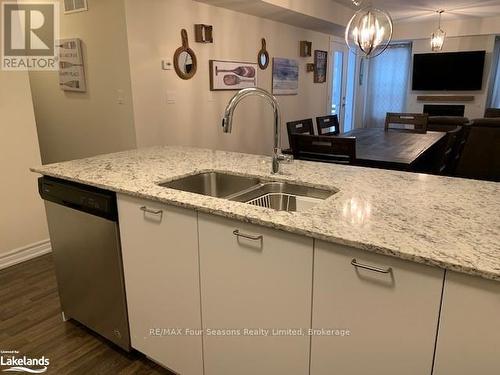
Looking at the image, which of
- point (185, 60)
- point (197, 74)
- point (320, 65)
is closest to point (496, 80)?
point (320, 65)

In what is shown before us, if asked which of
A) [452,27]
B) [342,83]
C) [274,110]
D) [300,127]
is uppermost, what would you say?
[452,27]

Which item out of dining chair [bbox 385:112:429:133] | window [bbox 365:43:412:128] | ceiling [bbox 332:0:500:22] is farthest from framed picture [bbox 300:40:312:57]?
window [bbox 365:43:412:128]

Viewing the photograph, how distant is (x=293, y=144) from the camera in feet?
8.95

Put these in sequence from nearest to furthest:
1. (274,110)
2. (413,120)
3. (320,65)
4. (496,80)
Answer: (274,110)
(413,120)
(320,65)
(496,80)

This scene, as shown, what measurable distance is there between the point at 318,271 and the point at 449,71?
8009 mm

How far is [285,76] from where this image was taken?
5336 millimetres

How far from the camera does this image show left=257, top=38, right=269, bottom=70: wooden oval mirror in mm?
4754

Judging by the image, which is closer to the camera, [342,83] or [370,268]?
[370,268]

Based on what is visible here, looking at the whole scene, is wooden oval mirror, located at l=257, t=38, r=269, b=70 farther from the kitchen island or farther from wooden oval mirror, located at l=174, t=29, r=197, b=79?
the kitchen island

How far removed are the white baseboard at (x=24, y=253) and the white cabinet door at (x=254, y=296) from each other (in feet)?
6.87

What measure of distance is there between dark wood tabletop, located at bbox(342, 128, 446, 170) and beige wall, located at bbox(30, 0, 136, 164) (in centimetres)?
205

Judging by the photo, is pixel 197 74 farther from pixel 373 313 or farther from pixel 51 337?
pixel 373 313

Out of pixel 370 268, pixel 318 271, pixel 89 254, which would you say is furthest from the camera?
pixel 89 254

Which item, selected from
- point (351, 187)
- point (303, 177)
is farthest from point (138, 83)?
point (351, 187)
